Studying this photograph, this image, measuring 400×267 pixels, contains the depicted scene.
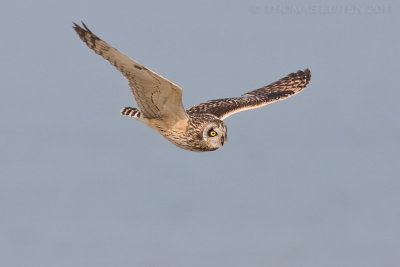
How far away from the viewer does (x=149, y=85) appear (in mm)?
19188

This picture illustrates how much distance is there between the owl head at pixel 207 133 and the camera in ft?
67.1

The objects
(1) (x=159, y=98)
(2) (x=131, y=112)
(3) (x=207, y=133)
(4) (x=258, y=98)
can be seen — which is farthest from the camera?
(4) (x=258, y=98)

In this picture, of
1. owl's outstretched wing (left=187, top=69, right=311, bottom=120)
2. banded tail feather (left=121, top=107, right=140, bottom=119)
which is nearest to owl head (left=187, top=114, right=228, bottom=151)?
banded tail feather (left=121, top=107, right=140, bottom=119)

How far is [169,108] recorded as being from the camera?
20.2m

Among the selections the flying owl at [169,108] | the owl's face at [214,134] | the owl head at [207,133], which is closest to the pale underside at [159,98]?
the flying owl at [169,108]

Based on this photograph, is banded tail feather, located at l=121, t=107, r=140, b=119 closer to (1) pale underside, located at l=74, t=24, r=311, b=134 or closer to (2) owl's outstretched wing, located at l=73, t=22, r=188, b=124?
(1) pale underside, located at l=74, t=24, r=311, b=134

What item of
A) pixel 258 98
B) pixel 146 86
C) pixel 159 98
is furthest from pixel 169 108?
pixel 258 98

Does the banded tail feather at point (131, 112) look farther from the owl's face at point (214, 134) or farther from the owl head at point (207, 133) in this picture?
the owl's face at point (214, 134)

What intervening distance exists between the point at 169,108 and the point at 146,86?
1.13 meters

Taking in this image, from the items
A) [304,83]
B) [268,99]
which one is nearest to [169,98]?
[268,99]

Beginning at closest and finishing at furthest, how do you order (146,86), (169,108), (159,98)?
(146,86)
(159,98)
(169,108)

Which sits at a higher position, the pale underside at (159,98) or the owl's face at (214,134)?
the pale underside at (159,98)

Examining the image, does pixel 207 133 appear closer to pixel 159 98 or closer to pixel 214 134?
pixel 214 134

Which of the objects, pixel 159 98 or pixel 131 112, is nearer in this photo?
pixel 159 98
